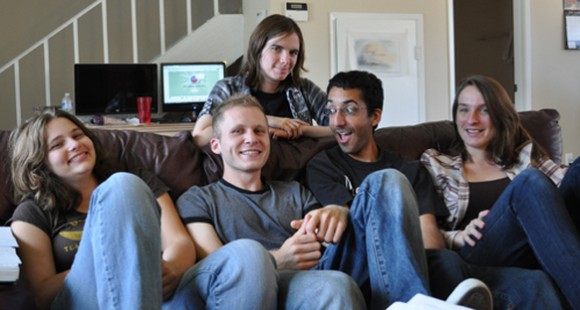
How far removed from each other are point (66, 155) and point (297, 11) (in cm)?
333

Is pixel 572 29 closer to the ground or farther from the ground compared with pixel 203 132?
farther from the ground

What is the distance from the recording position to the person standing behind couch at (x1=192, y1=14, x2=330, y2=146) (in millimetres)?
2486

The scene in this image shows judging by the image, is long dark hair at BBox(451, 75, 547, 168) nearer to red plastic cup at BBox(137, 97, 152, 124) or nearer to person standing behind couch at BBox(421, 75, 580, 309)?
person standing behind couch at BBox(421, 75, 580, 309)

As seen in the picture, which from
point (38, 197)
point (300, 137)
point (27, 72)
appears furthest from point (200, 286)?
point (27, 72)

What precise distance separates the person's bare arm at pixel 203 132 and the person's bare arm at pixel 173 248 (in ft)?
1.17

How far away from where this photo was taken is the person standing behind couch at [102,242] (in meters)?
1.39

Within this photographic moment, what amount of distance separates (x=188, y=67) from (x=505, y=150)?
3469 millimetres

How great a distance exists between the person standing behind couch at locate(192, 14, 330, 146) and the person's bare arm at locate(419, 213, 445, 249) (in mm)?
537

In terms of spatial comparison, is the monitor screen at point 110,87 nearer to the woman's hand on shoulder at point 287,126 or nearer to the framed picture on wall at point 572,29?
the woman's hand on shoulder at point 287,126

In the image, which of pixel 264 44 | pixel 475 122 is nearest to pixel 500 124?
pixel 475 122

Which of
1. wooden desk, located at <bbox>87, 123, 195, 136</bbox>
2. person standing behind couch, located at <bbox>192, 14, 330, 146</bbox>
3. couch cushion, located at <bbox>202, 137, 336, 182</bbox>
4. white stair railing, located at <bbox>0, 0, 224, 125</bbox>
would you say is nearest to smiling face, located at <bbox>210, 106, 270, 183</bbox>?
couch cushion, located at <bbox>202, 137, 336, 182</bbox>

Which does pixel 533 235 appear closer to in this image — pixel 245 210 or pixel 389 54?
pixel 245 210

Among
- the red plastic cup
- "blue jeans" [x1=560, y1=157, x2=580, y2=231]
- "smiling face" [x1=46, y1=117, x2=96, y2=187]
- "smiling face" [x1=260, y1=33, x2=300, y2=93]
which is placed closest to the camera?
"smiling face" [x1=46, y1=117, x2=96, y2=187]

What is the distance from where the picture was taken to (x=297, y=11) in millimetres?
4914
